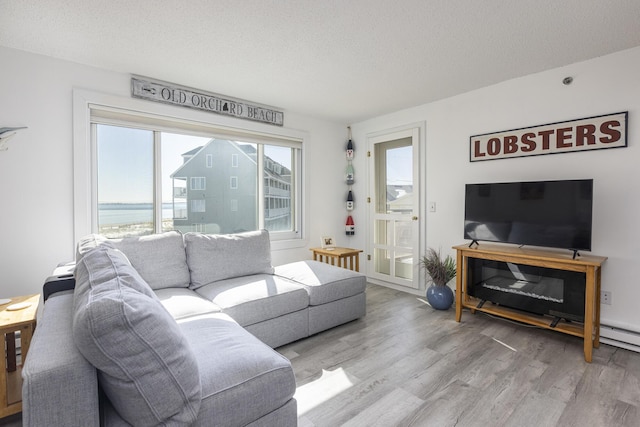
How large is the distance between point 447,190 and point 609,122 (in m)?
1.48

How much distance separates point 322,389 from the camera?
1984 mm

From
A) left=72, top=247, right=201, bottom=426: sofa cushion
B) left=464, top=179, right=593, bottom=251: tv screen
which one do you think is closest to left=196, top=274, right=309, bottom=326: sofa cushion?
left=72, top=247, right=201, bottom=426: sofa cushion

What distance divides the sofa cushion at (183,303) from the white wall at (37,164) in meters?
1.05

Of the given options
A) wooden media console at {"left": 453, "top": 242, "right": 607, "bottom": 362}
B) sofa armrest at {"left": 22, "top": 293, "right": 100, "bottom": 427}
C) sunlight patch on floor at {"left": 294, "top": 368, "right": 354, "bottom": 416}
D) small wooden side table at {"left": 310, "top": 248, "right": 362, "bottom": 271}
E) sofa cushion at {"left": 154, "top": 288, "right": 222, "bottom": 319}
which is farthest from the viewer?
small wooden side table at {"left": 310, "top": 248, "right": 362, "bottom": 271}

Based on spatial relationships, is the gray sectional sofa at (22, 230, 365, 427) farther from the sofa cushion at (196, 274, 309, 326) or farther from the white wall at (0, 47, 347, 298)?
the white wall at (0, 47, 347, 298)

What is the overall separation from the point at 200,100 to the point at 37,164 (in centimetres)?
153

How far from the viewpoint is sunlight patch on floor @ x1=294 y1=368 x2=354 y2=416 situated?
1.86m

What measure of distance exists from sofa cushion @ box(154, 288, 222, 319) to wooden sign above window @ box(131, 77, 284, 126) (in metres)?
1.88

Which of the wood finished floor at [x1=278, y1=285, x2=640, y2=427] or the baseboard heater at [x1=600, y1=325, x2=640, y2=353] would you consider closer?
the wood finished floor at [x1=278, y1=285, x2=640, y2=427]

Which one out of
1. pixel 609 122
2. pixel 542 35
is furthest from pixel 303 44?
pixel 609 122

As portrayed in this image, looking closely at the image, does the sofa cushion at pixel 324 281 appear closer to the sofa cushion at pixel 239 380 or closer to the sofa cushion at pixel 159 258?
the sofa cushion at pixel 159 258

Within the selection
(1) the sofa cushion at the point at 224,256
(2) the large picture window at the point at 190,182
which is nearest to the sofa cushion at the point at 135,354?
(1) the sofa cushion at the point at 224,256

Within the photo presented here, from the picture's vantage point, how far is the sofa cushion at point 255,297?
233cm

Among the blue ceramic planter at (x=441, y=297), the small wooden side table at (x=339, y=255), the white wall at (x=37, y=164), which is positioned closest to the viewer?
the white wall at (x=37, y=164)
